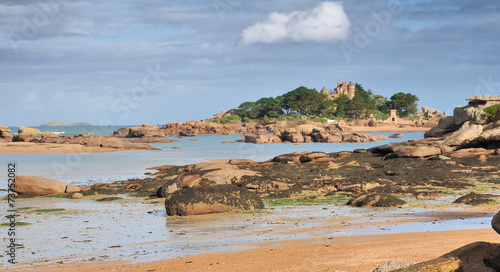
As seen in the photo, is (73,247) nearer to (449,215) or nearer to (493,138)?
(449,215)

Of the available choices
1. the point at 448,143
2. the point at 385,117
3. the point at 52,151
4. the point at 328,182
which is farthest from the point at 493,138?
the point at 385,117

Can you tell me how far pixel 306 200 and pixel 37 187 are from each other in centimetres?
1233

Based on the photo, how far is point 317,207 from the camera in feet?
55.7

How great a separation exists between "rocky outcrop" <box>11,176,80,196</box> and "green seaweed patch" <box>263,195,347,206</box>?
991cm

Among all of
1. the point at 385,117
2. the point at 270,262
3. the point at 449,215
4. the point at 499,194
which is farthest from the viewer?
the point at 385,117

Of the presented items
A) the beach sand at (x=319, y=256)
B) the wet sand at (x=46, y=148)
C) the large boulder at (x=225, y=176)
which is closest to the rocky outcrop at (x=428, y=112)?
the wet sand at (x=46, y=148)

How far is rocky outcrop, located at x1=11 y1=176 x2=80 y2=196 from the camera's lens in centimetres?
2291

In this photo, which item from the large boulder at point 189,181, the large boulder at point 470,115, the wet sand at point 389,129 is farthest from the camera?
the wet sand at point 389,129

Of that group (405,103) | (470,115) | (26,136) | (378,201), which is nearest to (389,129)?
(405,103)

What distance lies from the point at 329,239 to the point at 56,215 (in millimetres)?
9882

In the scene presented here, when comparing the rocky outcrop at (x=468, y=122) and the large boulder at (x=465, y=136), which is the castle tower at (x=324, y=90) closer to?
the rocky outcrop at (x=468, y=122)

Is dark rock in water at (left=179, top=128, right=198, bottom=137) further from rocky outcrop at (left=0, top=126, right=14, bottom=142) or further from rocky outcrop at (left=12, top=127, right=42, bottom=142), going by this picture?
rocky outcrop at (left=0, top=126, right=14, bottom=142)

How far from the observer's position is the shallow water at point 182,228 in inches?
413

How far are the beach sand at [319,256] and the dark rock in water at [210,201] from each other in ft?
18.3
